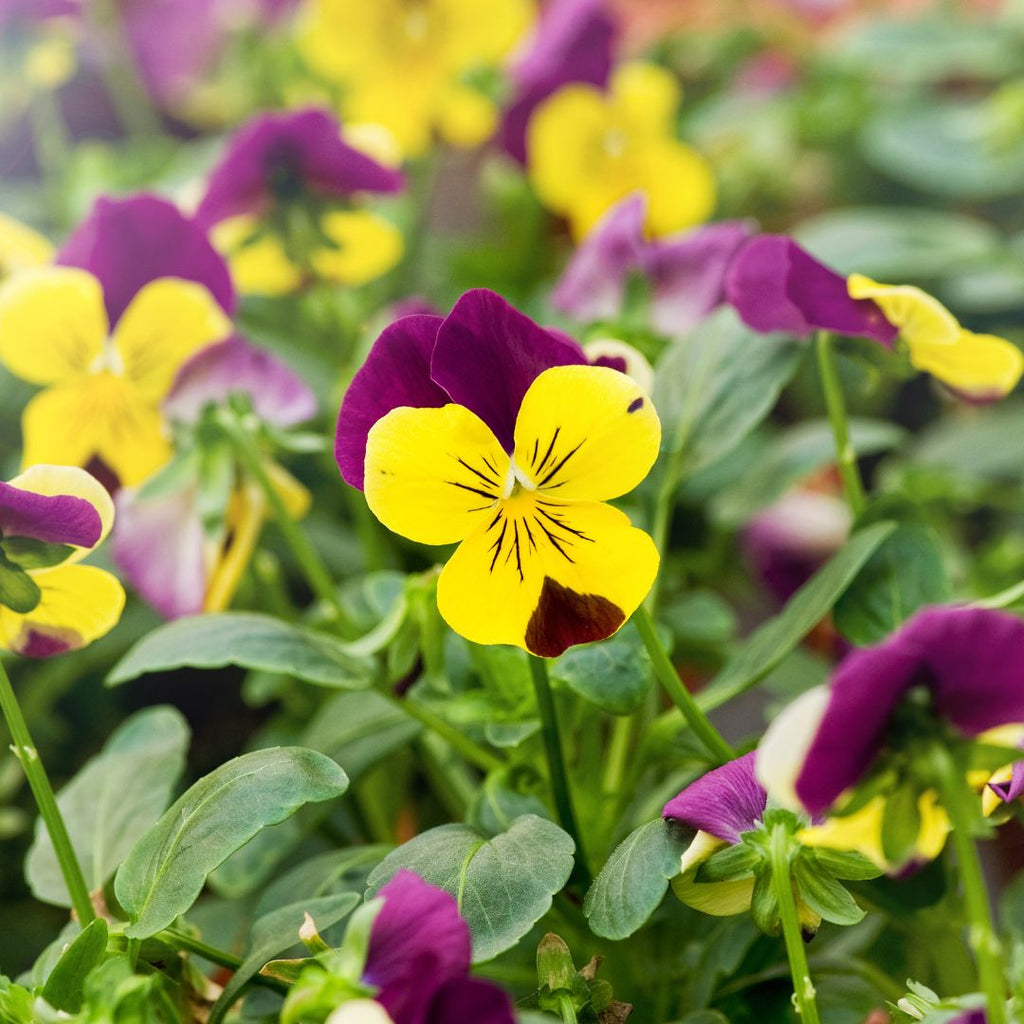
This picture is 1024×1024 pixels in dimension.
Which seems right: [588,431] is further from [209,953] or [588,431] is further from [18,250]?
[18,250]

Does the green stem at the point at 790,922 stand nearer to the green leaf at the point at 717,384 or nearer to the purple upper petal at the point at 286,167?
the green leaf at the point at 717,384

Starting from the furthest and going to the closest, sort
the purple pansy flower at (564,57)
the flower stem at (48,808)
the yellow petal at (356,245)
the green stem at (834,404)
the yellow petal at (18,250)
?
1. the purple pansy flower at (564,57)
2. the yellow petal at (356,245)
3. the yellow petal at (18,250)
4. the green stem at (834,404)
5. the flower stem at (48,808)

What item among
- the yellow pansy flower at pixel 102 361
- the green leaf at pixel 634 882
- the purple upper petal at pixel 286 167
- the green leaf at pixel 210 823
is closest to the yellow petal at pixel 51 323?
the yellow pansy flower at pixel 102 361

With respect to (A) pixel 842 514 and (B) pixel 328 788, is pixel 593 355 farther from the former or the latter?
(A) pixel 842 514

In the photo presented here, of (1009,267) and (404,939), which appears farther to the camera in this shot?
(1009,267)

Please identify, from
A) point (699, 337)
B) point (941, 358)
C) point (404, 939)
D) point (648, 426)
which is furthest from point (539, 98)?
point (404, 939)
